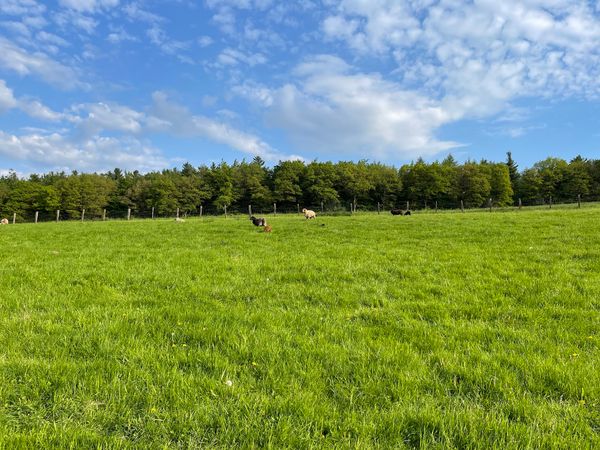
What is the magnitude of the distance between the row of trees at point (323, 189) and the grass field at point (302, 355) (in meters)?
66.0

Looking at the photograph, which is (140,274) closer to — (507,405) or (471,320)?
(471,320)

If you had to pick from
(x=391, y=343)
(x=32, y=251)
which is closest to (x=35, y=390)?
(x=391, y=343)

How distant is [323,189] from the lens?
7756 cm

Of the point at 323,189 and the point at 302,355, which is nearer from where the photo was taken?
the point at 302,355

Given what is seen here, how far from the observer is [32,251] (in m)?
12.2

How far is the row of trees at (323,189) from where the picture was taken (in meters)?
75.6

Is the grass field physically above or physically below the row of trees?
below

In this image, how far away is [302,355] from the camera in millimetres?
4523

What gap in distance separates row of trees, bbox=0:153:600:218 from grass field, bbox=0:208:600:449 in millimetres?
66030

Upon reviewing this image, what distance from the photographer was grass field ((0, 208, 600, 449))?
3186mm

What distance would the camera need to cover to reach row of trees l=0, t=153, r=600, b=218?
75.6 meters

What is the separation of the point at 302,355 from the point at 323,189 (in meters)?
73.7

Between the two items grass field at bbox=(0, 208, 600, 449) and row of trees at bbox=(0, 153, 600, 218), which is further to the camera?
row of trees at bbox=(0, 153, 600, 218)

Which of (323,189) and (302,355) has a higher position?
(323,189)
